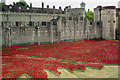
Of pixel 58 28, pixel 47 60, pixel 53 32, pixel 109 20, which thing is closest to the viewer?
pixel 47 60

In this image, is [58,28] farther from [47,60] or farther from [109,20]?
[47,60]

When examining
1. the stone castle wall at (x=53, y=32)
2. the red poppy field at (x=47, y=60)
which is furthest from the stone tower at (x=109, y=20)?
the red poppy field at (x=47, y=60)

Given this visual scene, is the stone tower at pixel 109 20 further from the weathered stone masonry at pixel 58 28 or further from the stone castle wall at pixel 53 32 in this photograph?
the stone castle wall at pixel 53 32

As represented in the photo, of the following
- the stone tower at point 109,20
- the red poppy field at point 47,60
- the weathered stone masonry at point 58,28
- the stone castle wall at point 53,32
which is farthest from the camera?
the stone tower at point 109,20

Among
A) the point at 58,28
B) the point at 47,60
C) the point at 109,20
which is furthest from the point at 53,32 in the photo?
the point at 109,20

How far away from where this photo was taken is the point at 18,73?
12.3m

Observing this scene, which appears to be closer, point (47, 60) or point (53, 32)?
point (47, 60)

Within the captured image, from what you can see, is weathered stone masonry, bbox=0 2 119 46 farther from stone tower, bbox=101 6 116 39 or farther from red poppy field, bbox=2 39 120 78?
red poppy field, bbox=2 39 120 78

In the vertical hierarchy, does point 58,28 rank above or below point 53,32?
above

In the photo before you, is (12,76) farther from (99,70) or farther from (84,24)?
(84,24)

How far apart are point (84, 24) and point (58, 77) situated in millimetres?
38269

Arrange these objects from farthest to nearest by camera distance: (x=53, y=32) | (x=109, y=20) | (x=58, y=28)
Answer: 1. (x=109, y=20)
2. (x=58, y=28)
3. (x=53, y=32)

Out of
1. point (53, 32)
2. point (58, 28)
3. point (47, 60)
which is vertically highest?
point (58, 28)

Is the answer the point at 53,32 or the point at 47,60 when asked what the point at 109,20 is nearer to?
the point at 53,32
